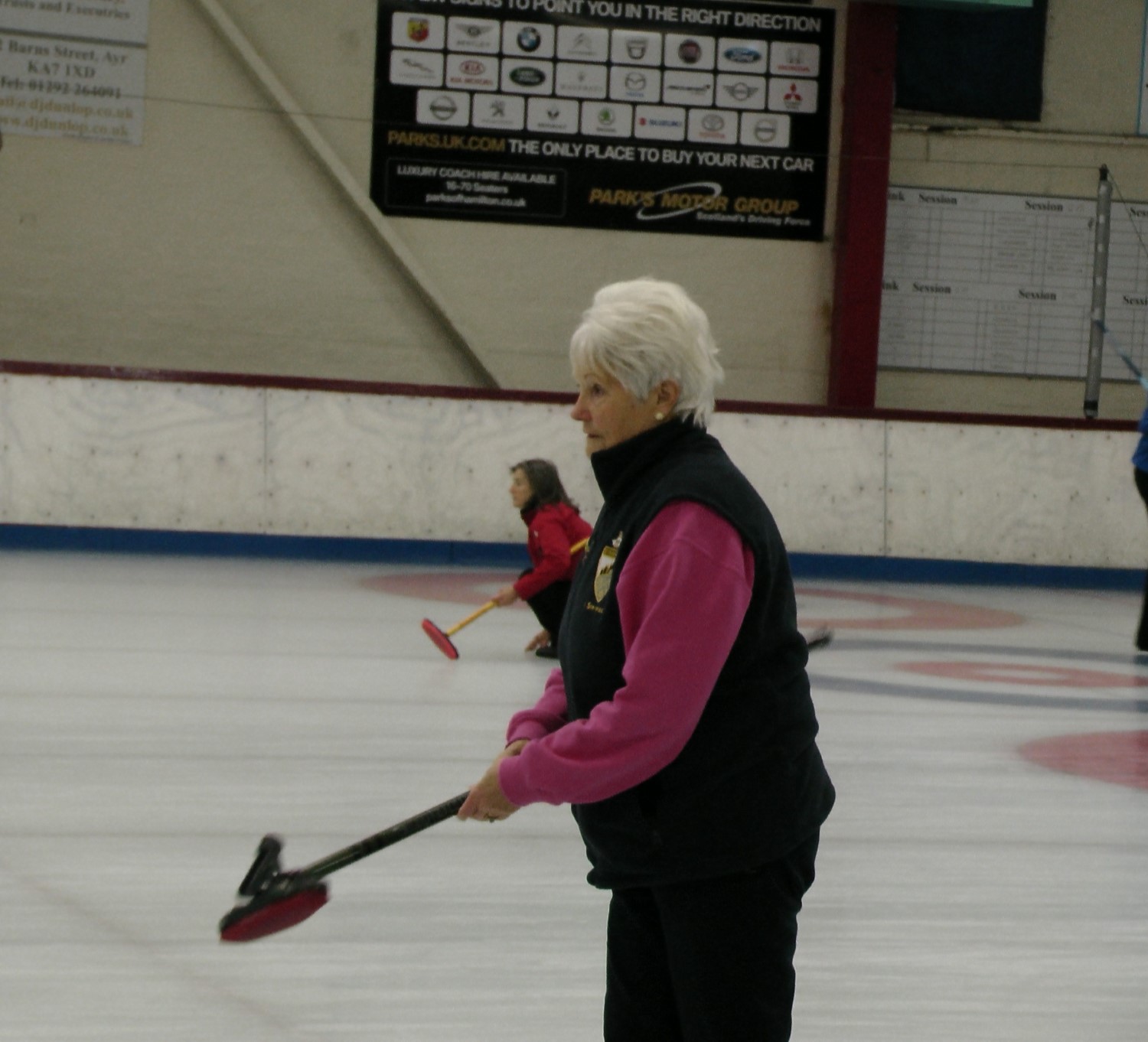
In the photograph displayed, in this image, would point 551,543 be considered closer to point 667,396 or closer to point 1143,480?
point 1143,480

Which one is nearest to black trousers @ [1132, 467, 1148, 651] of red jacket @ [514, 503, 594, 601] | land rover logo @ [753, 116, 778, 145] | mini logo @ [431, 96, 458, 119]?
red jacket @ [514, 503, 594, 601]

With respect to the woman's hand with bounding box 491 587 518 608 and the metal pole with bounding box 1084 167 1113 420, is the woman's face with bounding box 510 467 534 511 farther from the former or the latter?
the metal pole with bounding box 1084 167 1113 420

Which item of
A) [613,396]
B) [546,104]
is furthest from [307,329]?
[613,396]

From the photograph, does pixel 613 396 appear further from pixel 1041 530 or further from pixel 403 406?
pixel 1041 530

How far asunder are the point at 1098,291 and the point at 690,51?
3.72 meters

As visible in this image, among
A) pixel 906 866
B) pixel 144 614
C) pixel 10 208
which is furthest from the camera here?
pixel 10 208

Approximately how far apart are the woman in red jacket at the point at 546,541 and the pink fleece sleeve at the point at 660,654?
5.26 meters

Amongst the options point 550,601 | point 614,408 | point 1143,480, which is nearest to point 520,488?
point 550,601

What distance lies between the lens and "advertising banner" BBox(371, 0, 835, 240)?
12.9m

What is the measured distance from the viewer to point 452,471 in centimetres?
1166

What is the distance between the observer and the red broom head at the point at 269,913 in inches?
85.7

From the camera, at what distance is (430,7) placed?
12.9m

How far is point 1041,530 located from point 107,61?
25.2 feet

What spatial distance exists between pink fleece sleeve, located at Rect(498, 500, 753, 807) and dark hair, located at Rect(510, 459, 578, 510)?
5.51 m
